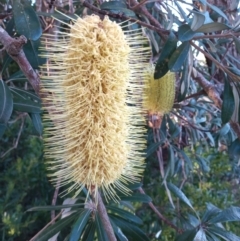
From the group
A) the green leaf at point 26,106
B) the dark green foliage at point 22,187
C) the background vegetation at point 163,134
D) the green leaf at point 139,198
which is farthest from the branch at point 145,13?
the dark green foliage at point 22,187

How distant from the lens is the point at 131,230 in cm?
106

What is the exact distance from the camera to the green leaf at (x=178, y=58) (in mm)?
856

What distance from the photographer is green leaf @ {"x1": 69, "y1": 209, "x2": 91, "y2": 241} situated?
2.93 ft

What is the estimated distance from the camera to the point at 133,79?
29.4 inches

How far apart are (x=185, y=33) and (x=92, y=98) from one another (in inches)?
10.2

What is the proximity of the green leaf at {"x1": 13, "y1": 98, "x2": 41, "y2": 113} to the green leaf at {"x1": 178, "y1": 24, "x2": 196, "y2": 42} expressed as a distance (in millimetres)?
360

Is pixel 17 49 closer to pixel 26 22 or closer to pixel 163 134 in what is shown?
pixel 26 22

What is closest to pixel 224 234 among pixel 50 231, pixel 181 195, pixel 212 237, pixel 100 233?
pixel 212 237

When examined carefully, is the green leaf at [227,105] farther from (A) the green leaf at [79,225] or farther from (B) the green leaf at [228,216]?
(A) the green leaf at [79,225]

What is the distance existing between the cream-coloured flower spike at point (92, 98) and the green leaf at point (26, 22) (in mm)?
49

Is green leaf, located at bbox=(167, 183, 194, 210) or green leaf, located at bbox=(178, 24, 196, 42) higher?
green leaf, located at bbox=(178, 24, 196, 42)

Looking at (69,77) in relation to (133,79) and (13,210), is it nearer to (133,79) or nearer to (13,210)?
(133,79)

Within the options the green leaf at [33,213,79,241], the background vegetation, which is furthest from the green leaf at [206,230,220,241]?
the green leaf at [33,213,79,241]

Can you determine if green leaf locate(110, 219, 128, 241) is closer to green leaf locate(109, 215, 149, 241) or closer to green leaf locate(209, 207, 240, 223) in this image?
green leaf locate(109, 215, 149, 241)
